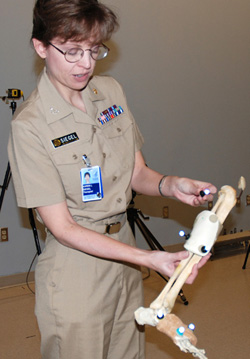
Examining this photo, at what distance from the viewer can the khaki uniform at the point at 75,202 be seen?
150cm

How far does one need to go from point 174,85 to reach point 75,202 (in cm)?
314

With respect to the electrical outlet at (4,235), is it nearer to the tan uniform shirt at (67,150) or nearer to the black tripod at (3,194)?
the black tripod at (3,194)

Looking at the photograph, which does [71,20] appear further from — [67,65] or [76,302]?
[76,302]

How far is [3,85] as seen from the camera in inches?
147

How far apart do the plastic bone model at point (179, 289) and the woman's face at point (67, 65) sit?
54cm

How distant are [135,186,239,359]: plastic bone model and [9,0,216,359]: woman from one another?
5cm

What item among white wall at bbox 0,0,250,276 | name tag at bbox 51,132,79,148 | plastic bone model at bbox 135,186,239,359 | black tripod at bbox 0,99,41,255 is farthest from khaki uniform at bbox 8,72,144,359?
white wall at bbox 0,0,250,276

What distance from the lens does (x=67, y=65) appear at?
4.78 ft

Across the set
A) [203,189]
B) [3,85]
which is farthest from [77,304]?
[3,85]

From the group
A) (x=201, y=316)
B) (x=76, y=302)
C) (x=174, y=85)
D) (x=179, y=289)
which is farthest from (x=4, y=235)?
(x=179, y=289)

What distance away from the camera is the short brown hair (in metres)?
1.40

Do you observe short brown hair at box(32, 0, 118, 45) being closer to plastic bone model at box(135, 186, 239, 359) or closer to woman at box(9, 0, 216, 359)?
woman at box(9, 0, 216, 359)

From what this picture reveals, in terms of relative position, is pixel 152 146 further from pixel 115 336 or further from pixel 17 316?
pixel 115 336

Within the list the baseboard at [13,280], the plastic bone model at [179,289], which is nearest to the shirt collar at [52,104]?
the plastic bone model at [179,289]
